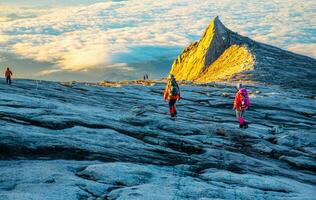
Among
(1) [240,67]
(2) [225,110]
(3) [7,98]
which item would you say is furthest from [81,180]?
(1) [240,67]

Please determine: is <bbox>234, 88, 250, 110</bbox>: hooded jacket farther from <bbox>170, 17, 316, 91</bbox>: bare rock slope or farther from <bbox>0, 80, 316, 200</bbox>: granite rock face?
<bbox>170, 17, 316, 91</bbox>: bare rock slope

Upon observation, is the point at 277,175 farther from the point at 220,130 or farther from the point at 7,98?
the point at 7,98

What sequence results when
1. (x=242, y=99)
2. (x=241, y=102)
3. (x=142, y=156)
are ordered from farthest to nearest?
1. (x=241, y=102)
2. (x=242, y=99)
3. (x=142, y=156)

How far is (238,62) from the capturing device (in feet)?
293

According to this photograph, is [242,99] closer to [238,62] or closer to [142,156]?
[142,156]

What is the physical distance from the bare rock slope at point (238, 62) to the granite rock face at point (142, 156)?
4549 cm

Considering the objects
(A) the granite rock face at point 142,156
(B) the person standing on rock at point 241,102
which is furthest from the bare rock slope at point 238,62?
(A) the granite rock face at point 142,156

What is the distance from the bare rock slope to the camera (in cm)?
7381

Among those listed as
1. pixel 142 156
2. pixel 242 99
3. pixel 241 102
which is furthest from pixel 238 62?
pixel 142 156

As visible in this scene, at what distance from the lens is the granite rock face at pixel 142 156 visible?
1290 centimetres

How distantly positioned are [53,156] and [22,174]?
2.28 meters

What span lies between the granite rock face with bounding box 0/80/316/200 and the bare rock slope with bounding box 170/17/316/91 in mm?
45493

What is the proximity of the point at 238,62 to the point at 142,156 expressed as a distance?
74797 mm

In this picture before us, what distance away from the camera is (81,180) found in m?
13.1
